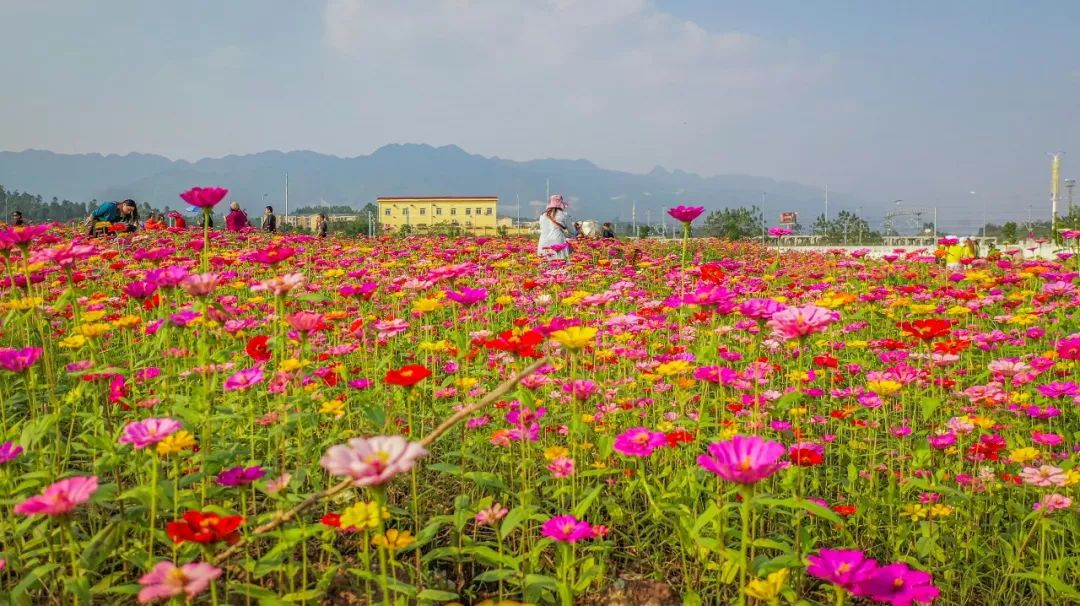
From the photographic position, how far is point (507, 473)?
251 centimetres

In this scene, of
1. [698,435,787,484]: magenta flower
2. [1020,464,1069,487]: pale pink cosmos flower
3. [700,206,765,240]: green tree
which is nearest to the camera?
[698,435,787,484]: magenta flower

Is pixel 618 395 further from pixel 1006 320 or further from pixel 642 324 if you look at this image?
pixel 1006 320

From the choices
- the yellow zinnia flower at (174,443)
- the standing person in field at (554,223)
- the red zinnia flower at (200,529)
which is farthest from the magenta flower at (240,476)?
the standing person in field at (554,223)

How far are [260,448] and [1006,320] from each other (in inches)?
142

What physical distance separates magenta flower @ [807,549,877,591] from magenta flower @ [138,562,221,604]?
93 centimetres

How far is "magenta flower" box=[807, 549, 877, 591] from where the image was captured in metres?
1.05

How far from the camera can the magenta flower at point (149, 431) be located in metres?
1.27

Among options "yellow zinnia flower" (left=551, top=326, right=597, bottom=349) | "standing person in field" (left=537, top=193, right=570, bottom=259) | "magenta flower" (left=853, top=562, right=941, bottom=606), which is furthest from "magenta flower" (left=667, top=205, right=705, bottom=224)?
"standing person in field" (left=537, top=193, right=570, bottom=259)

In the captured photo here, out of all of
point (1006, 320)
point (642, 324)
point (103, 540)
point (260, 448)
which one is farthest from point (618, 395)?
point (1006, 320)

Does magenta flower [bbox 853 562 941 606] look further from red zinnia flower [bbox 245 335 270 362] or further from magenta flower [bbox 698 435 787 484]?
red zinnia flower [bbox 245 335 270 362]

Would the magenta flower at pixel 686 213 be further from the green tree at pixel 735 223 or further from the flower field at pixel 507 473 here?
the green tree at pixel 735 223

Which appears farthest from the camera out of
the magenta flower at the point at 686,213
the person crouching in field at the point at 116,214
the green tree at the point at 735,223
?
the green tree at the point at 735,223

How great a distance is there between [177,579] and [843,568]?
3.38 ft

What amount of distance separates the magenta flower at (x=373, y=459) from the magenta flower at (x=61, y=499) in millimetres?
490
